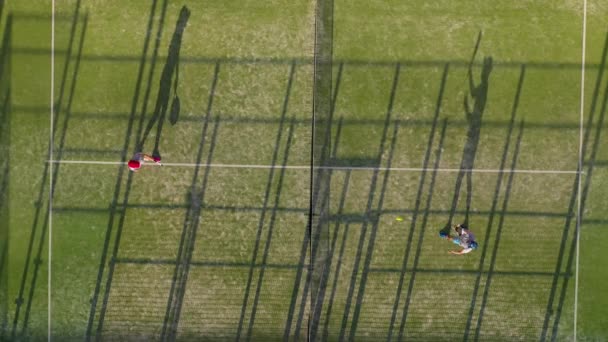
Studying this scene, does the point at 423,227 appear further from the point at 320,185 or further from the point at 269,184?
the point at 269,184

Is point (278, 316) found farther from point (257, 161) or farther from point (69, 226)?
point (69, 226)

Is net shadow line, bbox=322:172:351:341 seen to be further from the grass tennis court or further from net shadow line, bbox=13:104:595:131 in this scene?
net shadow line, bbox=13:104:595:131

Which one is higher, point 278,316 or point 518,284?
point 518,284

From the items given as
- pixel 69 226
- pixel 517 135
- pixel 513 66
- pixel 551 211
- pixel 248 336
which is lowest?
pixel 248 336

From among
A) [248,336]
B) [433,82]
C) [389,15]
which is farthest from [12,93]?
[433,82]

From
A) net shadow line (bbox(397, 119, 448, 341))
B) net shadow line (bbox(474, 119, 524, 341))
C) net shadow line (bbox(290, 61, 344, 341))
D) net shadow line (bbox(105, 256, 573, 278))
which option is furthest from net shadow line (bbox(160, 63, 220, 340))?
net shadow line (bbox(474, 119, 524, 341))

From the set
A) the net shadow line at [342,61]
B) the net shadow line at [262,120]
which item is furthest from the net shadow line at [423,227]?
the net shadow line at [342,61]
